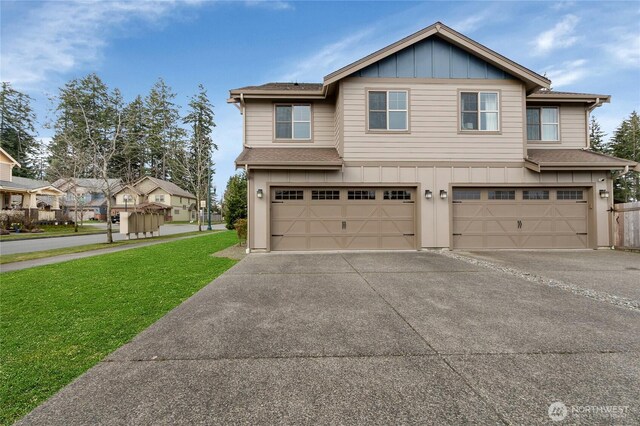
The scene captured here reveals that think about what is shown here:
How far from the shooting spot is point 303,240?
10148mm

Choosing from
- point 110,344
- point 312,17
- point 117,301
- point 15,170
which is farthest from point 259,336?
point 15,170

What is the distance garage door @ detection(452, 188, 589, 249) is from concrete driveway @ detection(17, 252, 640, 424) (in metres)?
5.47

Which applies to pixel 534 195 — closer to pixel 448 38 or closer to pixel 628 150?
pixel 448 38

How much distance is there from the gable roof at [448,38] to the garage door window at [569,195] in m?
3.89

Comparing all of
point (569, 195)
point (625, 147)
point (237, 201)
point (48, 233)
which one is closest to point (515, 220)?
point (569, 195)

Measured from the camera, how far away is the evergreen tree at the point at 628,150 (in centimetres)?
3400

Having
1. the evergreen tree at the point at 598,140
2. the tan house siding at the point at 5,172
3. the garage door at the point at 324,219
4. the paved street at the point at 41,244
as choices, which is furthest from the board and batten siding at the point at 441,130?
the evergreen tree at the point at 598,140

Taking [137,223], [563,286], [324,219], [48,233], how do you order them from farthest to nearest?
[48,233], [137,223], [324,219], [563,286]

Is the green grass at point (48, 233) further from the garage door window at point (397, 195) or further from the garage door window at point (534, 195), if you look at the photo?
the garage door window at point (534, 195)

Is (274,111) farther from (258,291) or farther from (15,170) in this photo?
(15,170)

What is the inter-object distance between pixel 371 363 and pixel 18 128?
67274 millimetres

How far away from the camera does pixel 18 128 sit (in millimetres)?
46094

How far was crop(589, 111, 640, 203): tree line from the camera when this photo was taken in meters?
34.1

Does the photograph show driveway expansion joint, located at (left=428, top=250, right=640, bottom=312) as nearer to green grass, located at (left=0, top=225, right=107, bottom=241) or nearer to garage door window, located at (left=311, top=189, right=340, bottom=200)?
garage door window, located at (left=311, top=189, right=340, bottom=200)
